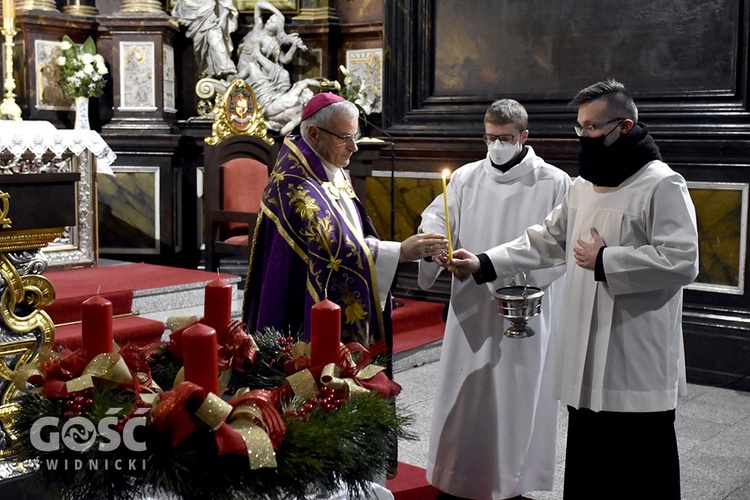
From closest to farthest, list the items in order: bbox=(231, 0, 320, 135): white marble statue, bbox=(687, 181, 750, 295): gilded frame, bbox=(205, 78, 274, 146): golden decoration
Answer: bbox=(687, 181, 750, 295): gilded frame
bbox=(205, 78, 274, 146): golden decoration
bbox=(231, 0, 320, 135): white marble statue

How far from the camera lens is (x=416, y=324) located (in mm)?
6957

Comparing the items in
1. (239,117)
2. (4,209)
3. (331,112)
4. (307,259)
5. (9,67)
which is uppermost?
(9,67)

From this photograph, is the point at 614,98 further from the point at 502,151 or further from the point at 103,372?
the point at 103,372

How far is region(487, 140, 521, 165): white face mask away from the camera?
365 cm

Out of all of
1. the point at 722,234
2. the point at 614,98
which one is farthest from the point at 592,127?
the point at 722,234

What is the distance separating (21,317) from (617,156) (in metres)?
2.19

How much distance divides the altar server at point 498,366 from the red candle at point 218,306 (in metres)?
2.07

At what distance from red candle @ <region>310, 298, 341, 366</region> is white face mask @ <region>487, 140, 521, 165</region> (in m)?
2.33

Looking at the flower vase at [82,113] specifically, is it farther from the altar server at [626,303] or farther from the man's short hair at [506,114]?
the altar server at [626,303]

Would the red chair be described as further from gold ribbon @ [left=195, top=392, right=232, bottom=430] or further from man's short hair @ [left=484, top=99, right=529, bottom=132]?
gold ribbon @ [left=195, top=392, right=232, bottom=430]

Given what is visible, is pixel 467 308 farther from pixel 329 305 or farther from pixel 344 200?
pixel 329 305

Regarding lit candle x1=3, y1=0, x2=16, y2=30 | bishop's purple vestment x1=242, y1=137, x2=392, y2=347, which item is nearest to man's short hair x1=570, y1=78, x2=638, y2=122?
bishop's purple vestment x1=242, y1=137, x2=392, y2=347

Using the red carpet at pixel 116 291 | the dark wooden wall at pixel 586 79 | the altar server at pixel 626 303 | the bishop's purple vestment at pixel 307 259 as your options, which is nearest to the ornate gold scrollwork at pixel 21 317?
the bishop's purple vestment at pixel 307 259

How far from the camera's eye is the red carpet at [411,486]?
12.5 ft
